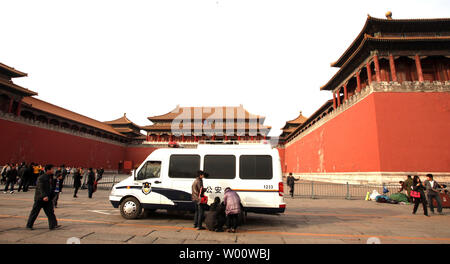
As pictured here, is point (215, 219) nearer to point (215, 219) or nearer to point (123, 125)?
point (215, 219)

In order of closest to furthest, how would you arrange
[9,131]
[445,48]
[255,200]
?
[255,200] → [445,48] → [9,131]

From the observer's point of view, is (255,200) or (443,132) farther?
(443,132)

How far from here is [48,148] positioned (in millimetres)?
27266

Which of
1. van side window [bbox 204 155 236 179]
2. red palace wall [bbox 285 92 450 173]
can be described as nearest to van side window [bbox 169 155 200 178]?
van side window [bbox 204 155 236 179]

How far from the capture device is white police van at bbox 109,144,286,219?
560 centimetres

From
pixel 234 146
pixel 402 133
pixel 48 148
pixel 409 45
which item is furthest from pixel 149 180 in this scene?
pixel 48 148

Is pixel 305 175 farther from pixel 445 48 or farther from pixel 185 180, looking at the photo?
pixel 185 180

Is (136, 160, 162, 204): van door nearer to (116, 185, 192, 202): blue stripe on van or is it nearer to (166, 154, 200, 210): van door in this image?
(116, 185, 192, 202): blue stripe on van

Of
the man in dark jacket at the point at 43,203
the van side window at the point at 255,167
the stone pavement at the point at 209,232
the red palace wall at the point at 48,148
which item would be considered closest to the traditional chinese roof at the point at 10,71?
the red palace wall at the point at 48,148

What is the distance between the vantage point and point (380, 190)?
13930 millimetres

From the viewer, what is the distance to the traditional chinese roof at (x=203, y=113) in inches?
1730
